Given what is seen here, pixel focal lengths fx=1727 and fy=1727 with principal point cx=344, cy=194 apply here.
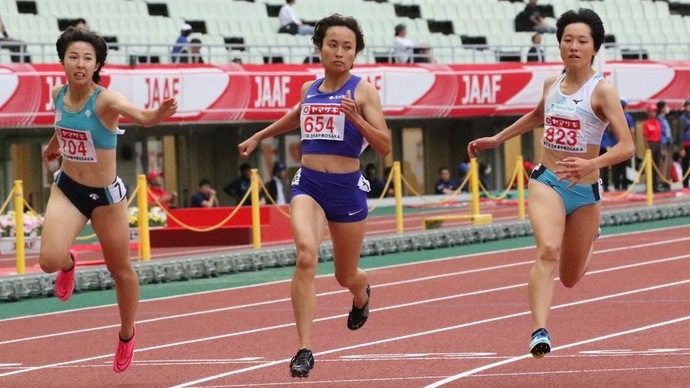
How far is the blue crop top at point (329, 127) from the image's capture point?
9.88 metres

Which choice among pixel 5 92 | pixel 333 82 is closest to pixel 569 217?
pixel 333 82

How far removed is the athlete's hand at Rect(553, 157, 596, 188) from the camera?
9.37m

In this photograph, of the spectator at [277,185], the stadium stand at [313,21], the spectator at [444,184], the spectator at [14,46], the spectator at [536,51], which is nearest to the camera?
the spectator at [14,46]

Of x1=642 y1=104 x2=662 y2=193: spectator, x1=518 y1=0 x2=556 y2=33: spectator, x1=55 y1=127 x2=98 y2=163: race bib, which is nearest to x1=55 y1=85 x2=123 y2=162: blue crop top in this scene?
x1=55 y1=127 x2=98 y2=163: race bib

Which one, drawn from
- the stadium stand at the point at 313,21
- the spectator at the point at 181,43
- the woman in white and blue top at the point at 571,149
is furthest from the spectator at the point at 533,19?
the woman in white and blue top at the point at 571,149

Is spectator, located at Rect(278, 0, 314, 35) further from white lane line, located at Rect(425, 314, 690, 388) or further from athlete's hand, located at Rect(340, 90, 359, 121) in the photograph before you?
athlete's hand, located at Rect(340, 90, 359, 121)

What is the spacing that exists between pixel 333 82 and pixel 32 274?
7.76 metres

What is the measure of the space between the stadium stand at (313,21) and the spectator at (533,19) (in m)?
0.27

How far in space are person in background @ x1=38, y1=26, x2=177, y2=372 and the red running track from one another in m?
0.81

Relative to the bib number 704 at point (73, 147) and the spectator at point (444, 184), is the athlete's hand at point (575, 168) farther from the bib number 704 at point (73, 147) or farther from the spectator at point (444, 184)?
the spectator at point (444, 184)

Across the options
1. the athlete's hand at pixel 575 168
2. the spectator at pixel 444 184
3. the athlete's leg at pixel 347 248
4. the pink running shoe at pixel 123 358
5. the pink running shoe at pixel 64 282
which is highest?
the athlete's hand at pixel 575 168

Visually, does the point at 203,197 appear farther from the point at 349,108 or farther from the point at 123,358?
the point at 349,108

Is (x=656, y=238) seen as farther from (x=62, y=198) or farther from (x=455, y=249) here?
(x=62, y=198)

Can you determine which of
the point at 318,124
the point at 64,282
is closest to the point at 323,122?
the point at 318,124
